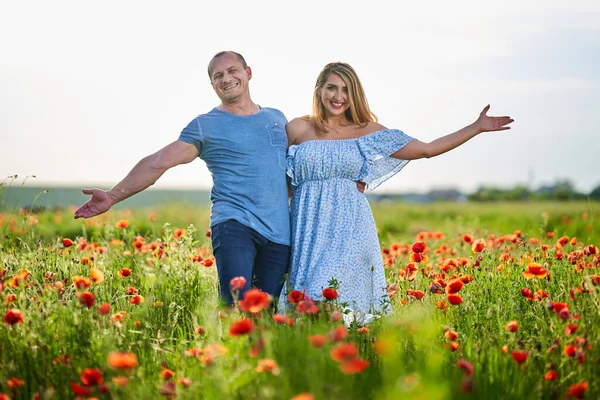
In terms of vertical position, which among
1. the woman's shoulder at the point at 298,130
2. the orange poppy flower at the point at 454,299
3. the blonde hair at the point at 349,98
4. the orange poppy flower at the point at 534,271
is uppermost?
the blonde hair at the point at 349,98

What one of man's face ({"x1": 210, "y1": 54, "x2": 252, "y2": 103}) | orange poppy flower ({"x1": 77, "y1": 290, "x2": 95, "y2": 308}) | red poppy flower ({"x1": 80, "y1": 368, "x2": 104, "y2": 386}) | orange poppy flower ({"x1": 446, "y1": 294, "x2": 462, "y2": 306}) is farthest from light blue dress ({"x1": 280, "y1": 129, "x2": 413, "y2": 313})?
red poppy flower ({"x1": 80, "y1": 368, "x2": 104, "y2": 386})

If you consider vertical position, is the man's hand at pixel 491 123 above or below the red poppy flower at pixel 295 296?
above

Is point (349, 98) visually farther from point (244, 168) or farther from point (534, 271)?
point (534, 271)

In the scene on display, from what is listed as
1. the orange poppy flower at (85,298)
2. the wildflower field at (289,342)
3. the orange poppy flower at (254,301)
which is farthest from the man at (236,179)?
the orange poppy flower at (254,301)

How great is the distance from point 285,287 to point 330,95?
4.54 ft

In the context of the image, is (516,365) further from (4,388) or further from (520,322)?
(4,388)

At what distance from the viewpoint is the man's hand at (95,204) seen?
4.55m

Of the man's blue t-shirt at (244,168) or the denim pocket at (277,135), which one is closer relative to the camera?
the man's blue t-shirt at (244,168)

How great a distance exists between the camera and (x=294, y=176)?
16.2 ft

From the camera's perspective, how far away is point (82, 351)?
3348 mm

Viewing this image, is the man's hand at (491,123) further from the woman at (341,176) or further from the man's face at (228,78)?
the man's face at (228,78)

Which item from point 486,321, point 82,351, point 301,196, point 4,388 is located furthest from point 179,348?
point 486,321

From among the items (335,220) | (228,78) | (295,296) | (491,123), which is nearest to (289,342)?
(295,296)

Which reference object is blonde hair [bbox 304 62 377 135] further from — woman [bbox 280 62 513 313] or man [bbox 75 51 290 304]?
man [bbox 75 51 290 304]
